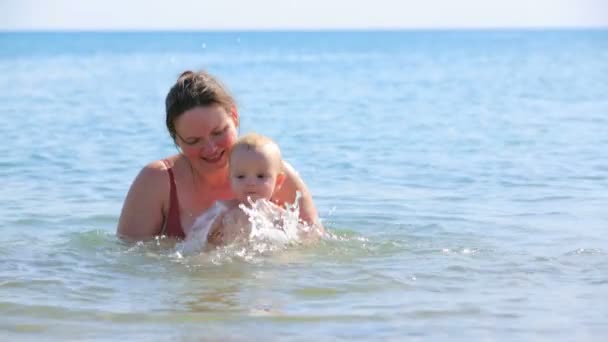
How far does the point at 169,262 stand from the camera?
5832mm

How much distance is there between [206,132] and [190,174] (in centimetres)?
39

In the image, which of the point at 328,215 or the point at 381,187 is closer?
the point at 328,215

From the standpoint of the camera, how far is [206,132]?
5.73m

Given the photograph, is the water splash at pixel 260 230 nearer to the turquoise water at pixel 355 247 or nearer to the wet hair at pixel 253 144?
the turquoise water at pixel 355 247

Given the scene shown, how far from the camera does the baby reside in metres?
5.53

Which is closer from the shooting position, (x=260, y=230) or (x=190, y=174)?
(x=260, y=230)

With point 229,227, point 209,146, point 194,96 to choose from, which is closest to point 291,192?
point 229,227

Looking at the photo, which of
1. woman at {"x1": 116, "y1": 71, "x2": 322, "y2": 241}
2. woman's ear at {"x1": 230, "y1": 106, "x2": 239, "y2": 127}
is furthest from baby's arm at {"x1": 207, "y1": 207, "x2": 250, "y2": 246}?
woman's ear at {"x1": 230, "y1": 106, "x2": 239, "y2": 127}

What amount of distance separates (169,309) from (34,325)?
611 millimetres

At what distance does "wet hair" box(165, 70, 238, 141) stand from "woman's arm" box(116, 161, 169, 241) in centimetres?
27

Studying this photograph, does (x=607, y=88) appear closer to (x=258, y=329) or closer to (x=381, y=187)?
(x=381, y=187)

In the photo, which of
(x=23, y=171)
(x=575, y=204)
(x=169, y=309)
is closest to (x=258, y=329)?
(x=169, y=309)

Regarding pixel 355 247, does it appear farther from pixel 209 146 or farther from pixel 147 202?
pixel 147 202

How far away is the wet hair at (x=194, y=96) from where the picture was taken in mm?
5711
